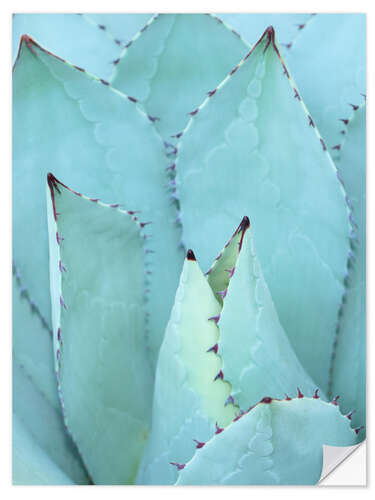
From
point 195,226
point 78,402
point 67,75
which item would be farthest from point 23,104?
point 78,402

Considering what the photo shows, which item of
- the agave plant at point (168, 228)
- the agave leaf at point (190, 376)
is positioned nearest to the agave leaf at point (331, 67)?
the agave plant at point (168, 228)

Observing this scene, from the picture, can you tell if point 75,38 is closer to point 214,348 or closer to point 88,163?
point 88,163

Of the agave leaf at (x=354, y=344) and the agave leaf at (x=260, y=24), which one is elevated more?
the agave leaf at (x=260, y=24)

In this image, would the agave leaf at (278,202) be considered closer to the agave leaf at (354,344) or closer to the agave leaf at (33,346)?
the agave leaf at (354,344)

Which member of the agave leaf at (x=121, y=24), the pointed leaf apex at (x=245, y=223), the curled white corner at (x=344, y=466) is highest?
the agave leaf at (x=121, y=24)

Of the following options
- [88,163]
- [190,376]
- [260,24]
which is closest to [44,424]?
[190,376]

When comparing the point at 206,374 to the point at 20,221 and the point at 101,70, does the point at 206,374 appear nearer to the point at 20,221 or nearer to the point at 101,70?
the point at 20,221

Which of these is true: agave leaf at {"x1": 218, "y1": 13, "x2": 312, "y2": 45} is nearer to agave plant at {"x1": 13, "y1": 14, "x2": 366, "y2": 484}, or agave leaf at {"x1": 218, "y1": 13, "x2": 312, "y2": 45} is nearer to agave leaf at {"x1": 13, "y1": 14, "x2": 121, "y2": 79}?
agave plant at {"x1": 13, "y1": 14, "x2": 366, "y2": 484}

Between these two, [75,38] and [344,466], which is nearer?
[344,466]
